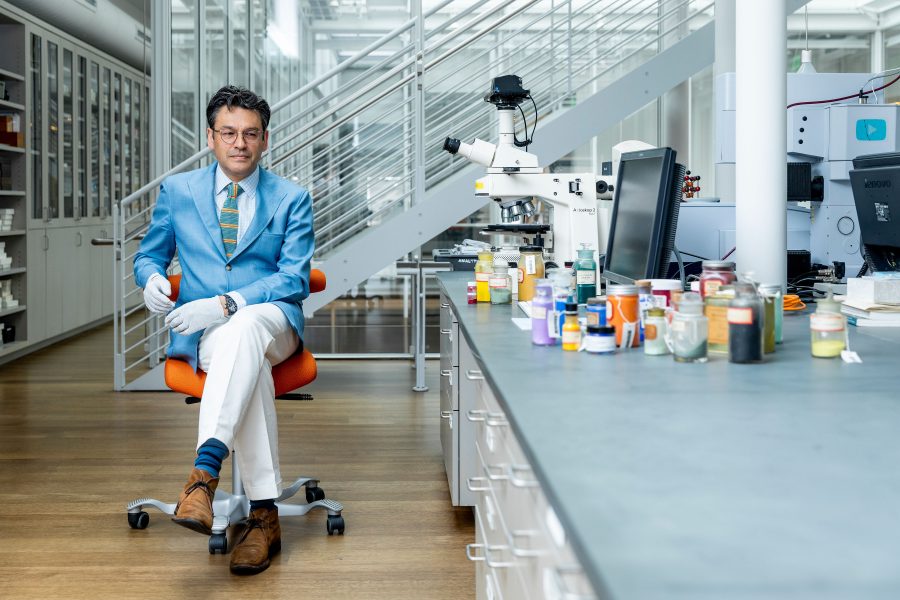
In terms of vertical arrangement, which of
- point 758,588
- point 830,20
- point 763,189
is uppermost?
point 830,20

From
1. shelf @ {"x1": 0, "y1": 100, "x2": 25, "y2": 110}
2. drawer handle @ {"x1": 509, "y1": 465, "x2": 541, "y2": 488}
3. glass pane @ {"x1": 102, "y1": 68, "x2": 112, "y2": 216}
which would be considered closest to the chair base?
drawer handle @ {"x1": 509, "y1": 465, "x2": 541, "y2": 488}

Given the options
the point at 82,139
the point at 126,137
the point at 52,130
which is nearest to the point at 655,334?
the point at 52,130

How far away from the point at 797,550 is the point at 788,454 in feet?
1.06

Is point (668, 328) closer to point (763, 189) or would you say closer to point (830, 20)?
point (763, 189)

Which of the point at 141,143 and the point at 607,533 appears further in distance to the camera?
the point at 141,143

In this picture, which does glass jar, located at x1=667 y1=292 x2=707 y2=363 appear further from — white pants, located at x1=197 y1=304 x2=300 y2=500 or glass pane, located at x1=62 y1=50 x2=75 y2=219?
glass pane, located at x1=62 y1=50 x2=75 y2=219

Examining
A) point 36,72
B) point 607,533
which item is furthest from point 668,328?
point 36,72

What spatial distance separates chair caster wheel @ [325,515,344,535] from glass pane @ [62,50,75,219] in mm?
5551

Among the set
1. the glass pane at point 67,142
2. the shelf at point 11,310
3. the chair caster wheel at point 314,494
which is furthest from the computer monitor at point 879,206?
the glass pane at point 67,142

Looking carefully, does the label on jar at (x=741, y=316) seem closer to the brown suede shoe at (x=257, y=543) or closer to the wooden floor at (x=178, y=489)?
the wooden floor at (x=178, y=489)

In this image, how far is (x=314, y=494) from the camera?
3289 millimetres

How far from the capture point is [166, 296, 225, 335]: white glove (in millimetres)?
2775

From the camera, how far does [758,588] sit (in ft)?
2.44

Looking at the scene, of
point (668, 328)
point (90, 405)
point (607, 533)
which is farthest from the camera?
point (90, 405)
